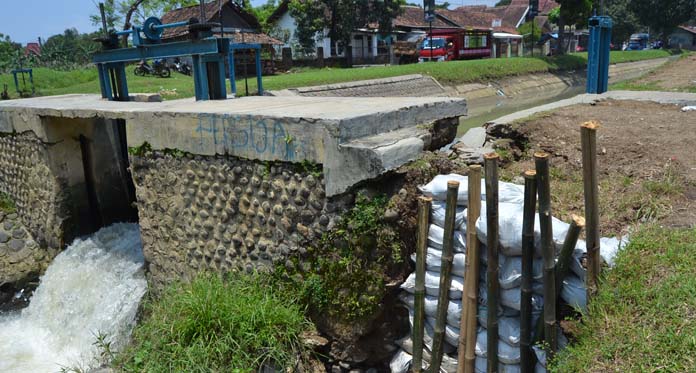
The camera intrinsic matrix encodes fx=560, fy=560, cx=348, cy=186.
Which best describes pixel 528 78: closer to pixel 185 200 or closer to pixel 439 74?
pixel 439 74

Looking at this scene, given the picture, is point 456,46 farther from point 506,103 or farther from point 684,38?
point 684,38

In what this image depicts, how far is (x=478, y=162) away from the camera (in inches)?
213

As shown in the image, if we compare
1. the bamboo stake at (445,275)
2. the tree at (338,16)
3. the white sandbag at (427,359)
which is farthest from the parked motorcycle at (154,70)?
the bamboo stake at (445,275)

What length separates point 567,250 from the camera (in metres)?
3.67

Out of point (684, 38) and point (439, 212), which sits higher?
point (684, 38)

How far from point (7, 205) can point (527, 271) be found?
8.90 m

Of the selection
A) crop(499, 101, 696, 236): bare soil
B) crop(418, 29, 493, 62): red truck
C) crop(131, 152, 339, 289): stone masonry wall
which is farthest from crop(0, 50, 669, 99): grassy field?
crop(499, 101, 696, 236): bare soil

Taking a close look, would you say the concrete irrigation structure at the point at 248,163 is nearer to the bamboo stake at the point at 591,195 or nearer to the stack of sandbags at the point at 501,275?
the stack of sandbags at the point at 501,275

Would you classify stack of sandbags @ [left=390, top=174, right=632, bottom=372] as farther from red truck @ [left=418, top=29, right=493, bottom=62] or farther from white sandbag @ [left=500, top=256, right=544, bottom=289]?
red truck @ [left=418, top=29, right=493, bottom=62]

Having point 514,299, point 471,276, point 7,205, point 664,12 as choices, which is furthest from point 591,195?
point 664,12

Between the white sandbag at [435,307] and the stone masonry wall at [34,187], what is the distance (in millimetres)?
5842

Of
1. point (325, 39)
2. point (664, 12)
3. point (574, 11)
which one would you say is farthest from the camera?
point (664, 12)

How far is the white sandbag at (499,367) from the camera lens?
13.1 ft

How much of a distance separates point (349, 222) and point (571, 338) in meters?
1.98
